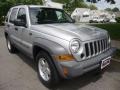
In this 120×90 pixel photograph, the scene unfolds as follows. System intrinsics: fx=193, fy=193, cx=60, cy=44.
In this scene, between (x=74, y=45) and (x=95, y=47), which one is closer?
(x=74, y=45)

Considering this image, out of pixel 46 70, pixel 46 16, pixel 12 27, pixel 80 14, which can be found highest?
pixel 46 16

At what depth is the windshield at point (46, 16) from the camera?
535cm

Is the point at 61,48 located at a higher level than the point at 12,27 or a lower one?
lower

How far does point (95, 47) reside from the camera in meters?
4.28

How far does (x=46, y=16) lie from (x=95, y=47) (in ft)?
6.67

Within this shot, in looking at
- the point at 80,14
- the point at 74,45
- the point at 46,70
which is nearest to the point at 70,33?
the point at 74,45

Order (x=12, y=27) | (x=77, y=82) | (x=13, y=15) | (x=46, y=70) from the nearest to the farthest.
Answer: (x=46, y=70)
(x=77, y=82)
(x=12, y=27)
(x=13, y=15)

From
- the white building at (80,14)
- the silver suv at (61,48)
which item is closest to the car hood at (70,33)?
the silver suv at (61,48)

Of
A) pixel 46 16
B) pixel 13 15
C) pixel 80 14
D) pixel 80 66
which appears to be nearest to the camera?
pixel 80 66

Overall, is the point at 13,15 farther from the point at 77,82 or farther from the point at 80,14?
the point at 80,14

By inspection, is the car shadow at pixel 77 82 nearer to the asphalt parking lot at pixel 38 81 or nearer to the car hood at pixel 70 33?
the asphalt parking lot at pixel 38 81

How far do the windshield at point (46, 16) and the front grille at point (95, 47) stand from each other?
1.68 metres

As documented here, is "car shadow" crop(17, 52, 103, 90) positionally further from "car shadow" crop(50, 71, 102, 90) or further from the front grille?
the front grille

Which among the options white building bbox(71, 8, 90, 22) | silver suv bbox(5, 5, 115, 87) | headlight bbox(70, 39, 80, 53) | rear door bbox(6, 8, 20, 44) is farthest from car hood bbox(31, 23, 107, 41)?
white building bbox(71, 8, 90, 22)
